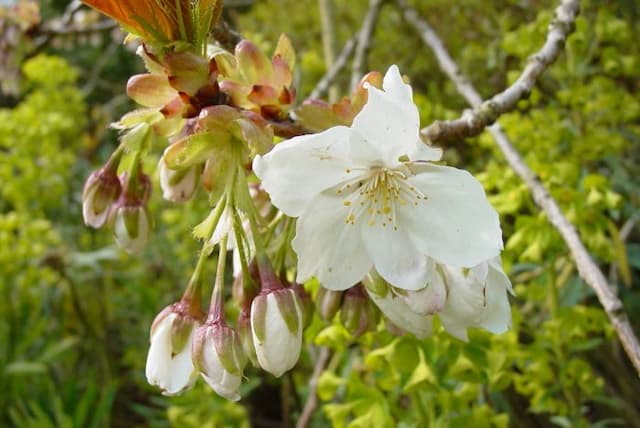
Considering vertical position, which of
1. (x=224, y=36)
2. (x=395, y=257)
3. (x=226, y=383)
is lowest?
(x=226, y=383)

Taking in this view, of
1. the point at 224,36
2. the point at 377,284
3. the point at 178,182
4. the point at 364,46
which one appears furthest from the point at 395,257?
the point at 364,46

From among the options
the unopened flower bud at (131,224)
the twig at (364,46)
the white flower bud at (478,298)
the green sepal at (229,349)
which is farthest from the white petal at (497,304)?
the twig at (364,46)

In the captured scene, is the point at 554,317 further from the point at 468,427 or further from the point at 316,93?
the point at 316,93

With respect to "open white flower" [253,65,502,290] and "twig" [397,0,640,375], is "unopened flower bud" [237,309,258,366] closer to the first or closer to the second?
"open white flower" [253,65,502,290]

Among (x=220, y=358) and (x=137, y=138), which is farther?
(x=137, y=138)

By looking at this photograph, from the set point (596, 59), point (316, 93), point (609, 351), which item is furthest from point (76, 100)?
point (609, 351)

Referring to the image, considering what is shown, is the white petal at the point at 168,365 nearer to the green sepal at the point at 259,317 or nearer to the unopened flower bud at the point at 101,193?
the green sepal at the point at 259,317

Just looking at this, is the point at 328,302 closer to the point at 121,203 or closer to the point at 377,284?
the point at 377,284
